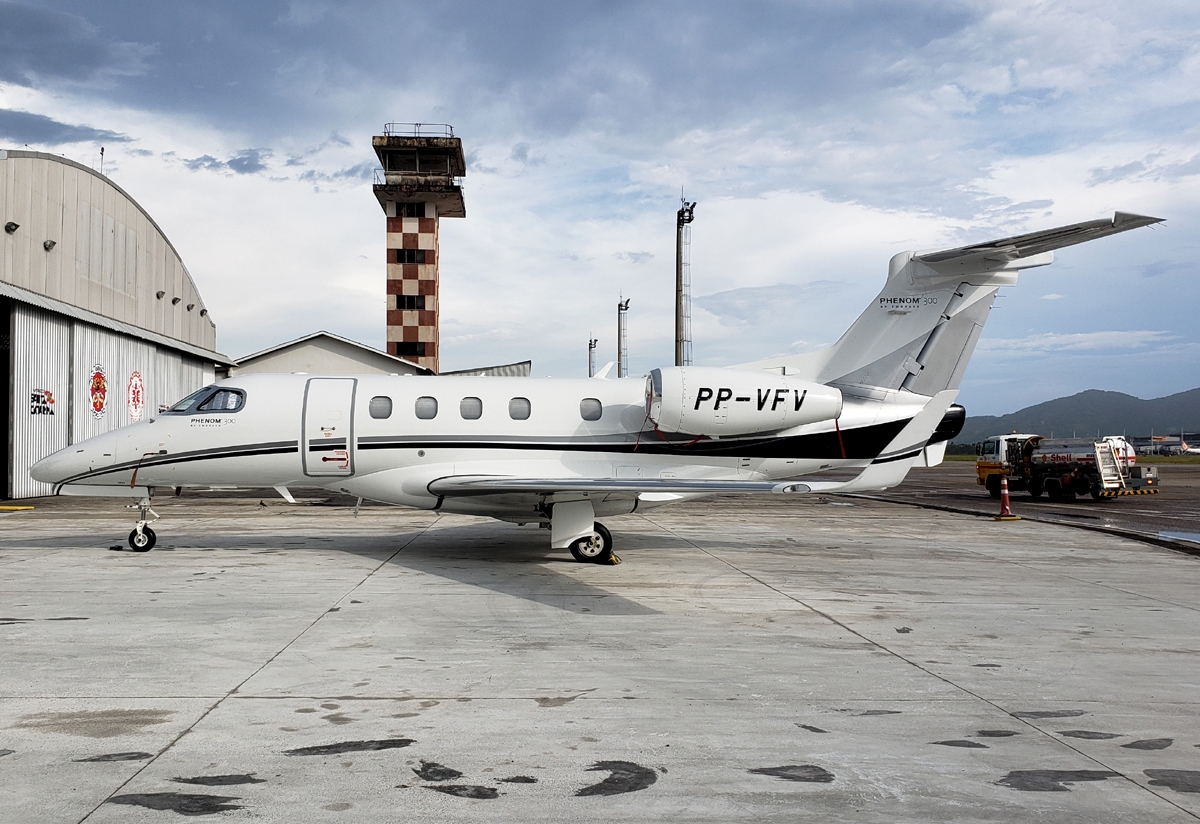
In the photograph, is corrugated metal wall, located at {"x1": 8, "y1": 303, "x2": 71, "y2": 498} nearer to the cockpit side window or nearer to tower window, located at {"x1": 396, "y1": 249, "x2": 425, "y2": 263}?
the cockpit side window

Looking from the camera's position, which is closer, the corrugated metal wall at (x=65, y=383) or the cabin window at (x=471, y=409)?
the cabin window at (x=471, y=409)

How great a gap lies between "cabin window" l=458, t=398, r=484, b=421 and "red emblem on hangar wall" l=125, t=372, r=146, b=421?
19451mm

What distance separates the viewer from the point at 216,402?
12.7 meters

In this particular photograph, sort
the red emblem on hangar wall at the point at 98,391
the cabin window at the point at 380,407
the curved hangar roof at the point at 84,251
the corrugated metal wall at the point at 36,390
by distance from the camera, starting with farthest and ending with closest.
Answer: the red emblem on hangar wall at the point at 98,391, the curved hangar roof at the point at 84,251, the corrugated metal wall at the point at 36,390, the cabin window at the point at 380,407

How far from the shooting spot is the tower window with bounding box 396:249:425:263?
47.8 m

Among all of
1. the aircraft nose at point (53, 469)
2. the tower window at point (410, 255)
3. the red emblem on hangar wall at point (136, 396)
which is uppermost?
the tower window at point (410, 255)

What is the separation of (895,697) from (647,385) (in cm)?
711

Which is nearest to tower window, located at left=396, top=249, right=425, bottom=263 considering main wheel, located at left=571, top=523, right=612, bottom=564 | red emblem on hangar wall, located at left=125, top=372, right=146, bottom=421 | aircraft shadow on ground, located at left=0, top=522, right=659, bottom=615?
red emblem on hangar wall, located at left=125, top=372, right=146, bottom=421

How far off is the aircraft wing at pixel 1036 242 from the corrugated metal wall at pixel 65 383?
21680mm

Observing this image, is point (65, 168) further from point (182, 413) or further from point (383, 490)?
point (383, 490)

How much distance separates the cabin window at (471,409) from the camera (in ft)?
41.5

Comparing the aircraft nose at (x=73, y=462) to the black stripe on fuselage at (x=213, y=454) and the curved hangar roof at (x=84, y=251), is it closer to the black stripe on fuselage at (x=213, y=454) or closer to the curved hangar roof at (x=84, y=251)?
the black stripe on fuselage at (x=213, y=454)

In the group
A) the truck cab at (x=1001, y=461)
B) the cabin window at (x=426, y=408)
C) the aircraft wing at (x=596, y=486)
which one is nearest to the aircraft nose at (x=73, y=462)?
the cabin window at (x=426, y=408)

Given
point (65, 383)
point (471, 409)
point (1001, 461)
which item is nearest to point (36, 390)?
point (65, 383)
